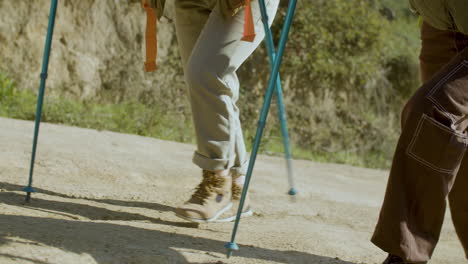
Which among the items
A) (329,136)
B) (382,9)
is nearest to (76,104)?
(329,136)

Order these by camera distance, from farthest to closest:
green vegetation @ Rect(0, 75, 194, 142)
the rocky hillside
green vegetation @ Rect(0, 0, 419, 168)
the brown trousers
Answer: green vegetation @ Rect(0, 0, 419, 168) → the rocky hillside → green vegetation @ Rect(0, 75, 194, 142) → the brown trousers

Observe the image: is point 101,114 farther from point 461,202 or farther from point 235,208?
point 461,202

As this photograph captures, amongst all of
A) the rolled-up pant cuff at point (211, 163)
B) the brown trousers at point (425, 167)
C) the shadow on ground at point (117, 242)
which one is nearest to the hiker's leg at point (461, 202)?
the brown trousers at point (425, 167)

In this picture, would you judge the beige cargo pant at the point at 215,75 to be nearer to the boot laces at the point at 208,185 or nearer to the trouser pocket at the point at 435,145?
the boot laces at the point at 208,185

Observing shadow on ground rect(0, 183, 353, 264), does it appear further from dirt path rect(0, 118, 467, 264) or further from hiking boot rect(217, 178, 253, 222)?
hiking boot rect(217, 178, 253, 222)

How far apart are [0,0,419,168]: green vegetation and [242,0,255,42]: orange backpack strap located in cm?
498

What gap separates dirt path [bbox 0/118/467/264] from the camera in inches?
107

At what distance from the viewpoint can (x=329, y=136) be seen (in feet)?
34.2

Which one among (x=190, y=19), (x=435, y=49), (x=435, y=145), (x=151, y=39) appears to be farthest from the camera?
(x=151, y=39)

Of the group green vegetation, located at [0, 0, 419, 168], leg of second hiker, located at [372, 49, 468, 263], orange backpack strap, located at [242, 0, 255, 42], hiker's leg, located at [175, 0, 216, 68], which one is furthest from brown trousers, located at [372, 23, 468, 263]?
green vegetation, located at [0, 0, 419, 168]

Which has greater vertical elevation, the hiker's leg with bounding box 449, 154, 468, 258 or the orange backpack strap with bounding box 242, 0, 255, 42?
the orange backpack strap with bounding box 242, 0, 255, 42

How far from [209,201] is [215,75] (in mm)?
644

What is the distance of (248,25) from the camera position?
10.5ft

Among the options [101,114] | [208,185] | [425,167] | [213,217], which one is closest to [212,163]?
[208,185]
